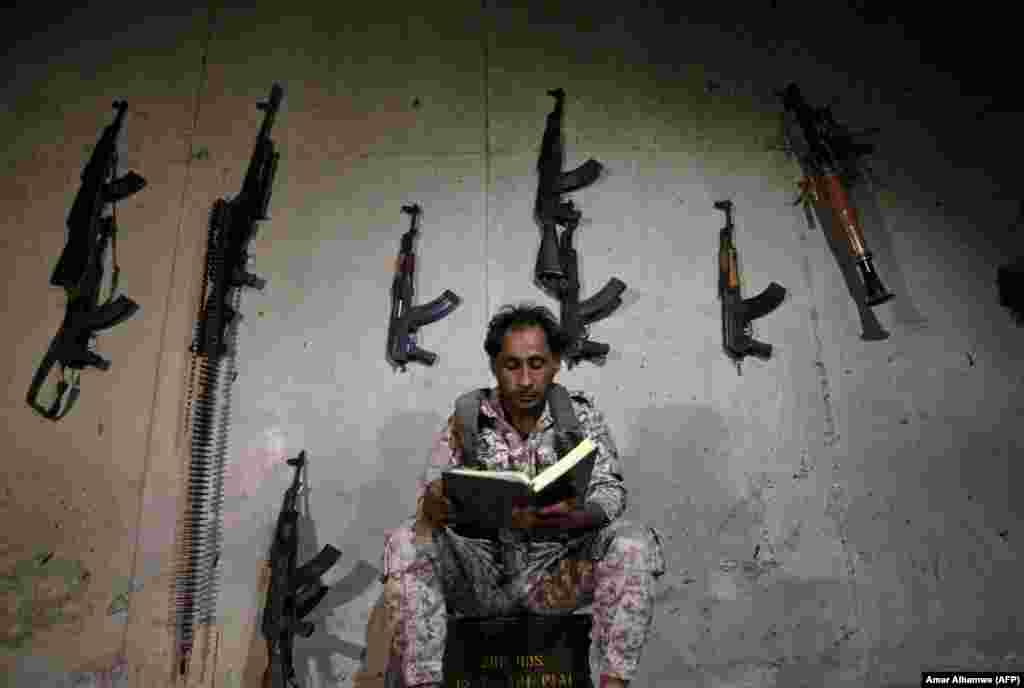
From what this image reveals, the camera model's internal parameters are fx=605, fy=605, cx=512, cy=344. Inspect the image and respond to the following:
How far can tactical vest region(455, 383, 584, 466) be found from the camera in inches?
83.4

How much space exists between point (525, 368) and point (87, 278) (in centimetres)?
274

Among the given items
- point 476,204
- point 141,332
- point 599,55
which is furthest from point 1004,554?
point 141,332

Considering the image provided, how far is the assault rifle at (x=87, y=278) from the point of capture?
3260mm

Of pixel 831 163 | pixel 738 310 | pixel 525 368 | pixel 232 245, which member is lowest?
pixel 525 368

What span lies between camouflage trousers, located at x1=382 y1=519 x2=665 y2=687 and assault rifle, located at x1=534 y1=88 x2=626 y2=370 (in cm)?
137

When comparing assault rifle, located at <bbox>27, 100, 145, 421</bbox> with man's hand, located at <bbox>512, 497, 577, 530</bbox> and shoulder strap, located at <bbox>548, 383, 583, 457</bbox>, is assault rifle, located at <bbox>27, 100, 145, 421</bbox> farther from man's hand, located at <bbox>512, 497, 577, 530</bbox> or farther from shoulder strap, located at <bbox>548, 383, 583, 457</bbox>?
man's hand, located at <bbox>512, 497, 577, 530</bbox>

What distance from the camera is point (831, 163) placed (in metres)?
3.31

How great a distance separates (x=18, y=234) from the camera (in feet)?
11.7

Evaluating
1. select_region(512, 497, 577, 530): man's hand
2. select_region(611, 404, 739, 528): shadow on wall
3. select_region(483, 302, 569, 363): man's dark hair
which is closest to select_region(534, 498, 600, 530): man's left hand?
select_region(512, 497, 577, 530): man's hand

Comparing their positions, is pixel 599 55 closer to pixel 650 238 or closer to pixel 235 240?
pixel 650 238

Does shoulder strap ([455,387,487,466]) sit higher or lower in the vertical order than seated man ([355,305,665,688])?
higher

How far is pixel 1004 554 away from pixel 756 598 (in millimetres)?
1211

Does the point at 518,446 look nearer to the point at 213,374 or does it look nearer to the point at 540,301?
the point at 540,301

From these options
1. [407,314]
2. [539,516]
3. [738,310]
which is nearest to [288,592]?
[407,314]
